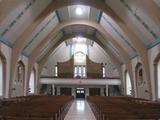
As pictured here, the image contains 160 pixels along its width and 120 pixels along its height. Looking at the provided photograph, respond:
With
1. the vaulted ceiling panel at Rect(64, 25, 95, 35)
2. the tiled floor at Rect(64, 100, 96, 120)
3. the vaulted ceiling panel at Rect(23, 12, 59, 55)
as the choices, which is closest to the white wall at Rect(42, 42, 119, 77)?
the vaulted ceiling panel at Rect(64, 25, 95, 35)

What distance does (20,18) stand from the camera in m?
15.6

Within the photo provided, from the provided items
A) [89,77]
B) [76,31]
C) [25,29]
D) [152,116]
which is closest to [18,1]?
[25,29]

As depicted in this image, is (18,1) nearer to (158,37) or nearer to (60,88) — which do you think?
(158,37)

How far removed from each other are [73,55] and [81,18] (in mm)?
12160

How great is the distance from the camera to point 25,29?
17719 millimetres

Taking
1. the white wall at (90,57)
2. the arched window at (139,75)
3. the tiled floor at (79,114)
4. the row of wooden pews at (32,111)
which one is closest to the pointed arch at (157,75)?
the arched window at (139,75)

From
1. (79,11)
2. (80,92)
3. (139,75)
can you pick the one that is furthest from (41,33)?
(80,92)

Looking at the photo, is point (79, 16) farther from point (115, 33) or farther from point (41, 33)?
point (41, 33)

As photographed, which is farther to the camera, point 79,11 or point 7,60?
point 79,11

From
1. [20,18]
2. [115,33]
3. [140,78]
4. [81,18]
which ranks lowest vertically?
[140,78]

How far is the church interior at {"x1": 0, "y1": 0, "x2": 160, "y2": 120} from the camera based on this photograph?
1300 cm

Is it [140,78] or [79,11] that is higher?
[79,11]

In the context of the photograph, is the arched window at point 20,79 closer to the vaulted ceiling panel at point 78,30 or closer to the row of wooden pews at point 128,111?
the vaulted ceiling panel at point 78,30

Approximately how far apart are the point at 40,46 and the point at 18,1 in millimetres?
8735
